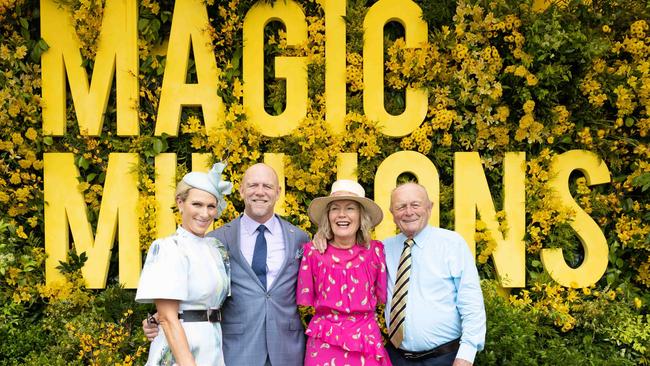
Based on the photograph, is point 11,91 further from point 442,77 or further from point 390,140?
point 442,77

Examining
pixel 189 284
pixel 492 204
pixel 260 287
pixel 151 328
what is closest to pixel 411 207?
pixel 260 287

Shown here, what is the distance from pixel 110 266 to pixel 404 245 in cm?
247

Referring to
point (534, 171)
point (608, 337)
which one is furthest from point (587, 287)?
point (534, 171)

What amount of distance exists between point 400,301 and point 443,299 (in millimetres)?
201

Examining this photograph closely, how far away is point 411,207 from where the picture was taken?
279 cm

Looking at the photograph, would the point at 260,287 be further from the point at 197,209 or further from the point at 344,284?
the point at 197,209

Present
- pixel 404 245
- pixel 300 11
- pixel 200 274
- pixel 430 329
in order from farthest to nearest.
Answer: pixel 300 11
pixel 404 245
pixel 430 329
pixel 200 274

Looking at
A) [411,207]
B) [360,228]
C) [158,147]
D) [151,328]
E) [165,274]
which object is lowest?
[151,328]

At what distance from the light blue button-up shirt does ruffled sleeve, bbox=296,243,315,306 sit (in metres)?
0.40

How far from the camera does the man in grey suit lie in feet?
8.84

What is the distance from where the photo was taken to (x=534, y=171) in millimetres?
4164

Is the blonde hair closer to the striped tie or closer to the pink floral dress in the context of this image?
the pink floral dress

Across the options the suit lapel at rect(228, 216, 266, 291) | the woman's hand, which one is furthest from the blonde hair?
the woman's hand

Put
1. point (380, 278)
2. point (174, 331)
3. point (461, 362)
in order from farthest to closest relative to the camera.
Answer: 1. point (380, 278)
2. point (461, 362)
3. point (174, 331)
